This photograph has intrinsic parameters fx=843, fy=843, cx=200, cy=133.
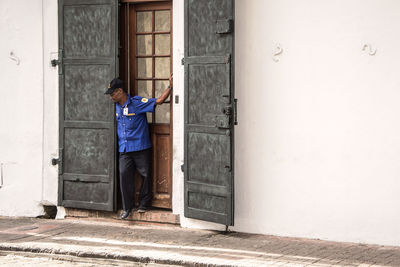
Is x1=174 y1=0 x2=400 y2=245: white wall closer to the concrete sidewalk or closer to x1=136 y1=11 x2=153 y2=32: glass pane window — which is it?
the concrete sidewalk

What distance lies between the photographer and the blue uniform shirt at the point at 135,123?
33.1 ft

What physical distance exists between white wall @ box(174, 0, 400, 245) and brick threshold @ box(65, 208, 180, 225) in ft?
3.09

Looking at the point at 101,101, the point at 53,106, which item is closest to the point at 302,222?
the point at 101,101

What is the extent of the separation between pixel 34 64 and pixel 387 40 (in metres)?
4.65

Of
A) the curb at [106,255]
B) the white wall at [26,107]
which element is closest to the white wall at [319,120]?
the curb at [106,255]

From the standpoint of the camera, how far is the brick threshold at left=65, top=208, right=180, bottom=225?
403 inches

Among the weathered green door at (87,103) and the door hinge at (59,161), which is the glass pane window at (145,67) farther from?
the door hinge at (59,161)

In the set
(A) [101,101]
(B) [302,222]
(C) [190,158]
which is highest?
(A) [101,101]

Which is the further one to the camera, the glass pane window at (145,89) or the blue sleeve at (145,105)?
the glass pane window at (145,89)

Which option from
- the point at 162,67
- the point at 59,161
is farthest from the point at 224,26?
the point at 59,161

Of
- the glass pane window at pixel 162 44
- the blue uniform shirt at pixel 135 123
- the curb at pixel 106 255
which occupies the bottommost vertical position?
the curb at pixel 106 255

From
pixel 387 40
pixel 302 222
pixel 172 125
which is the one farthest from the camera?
pixel 172 125

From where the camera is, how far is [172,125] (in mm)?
10219

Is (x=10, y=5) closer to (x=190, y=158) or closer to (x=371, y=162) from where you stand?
(x=190, y=158)
